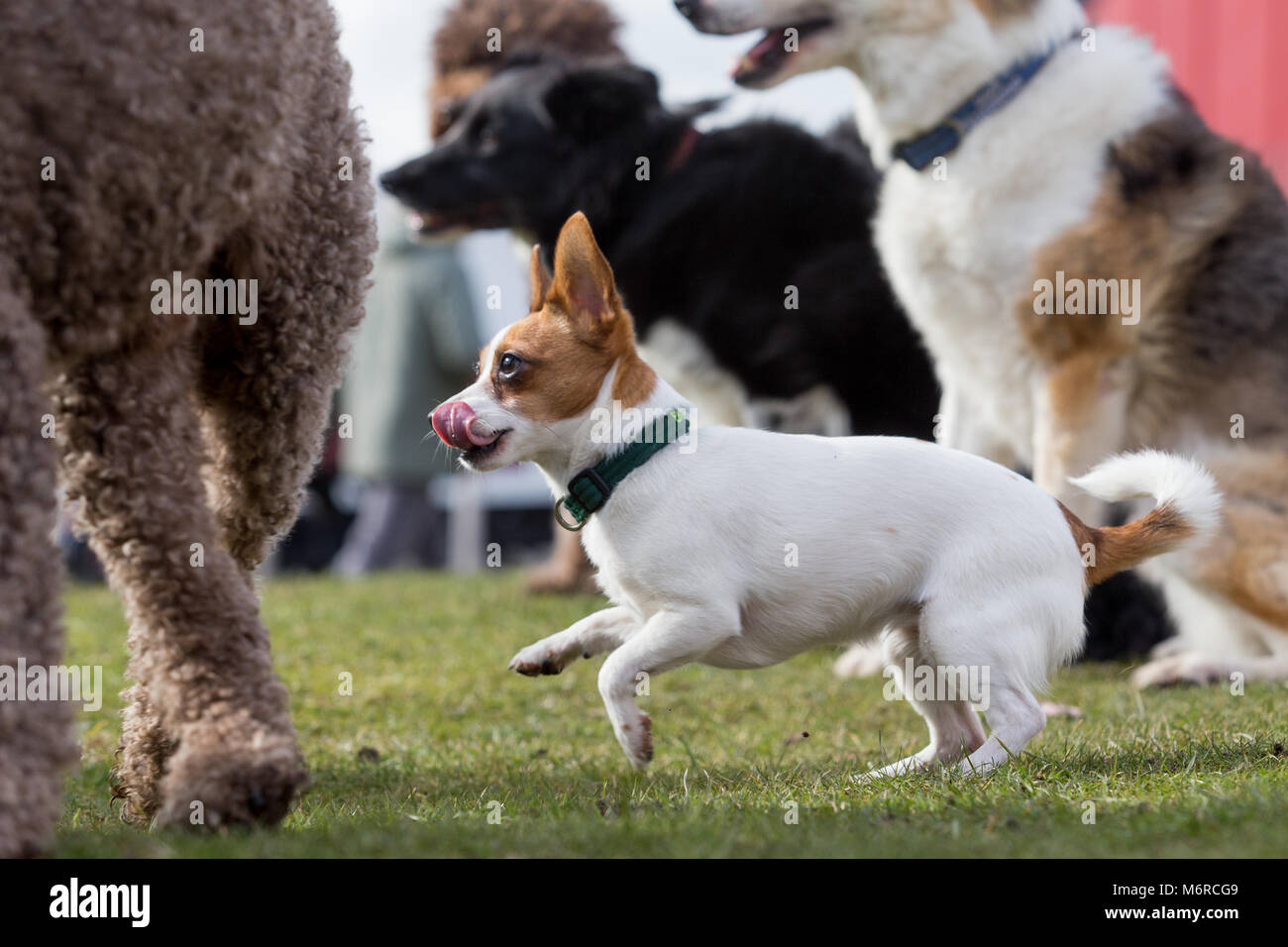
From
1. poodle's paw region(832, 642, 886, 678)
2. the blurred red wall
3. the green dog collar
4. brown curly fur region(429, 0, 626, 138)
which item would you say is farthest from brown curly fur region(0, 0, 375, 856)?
the blurred red wall

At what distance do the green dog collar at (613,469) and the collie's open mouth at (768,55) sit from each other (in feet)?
7.26

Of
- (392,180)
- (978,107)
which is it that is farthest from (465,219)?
(978,107)

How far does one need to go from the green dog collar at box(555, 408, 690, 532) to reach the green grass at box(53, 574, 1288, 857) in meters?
0.53

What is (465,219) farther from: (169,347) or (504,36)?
(169,347)

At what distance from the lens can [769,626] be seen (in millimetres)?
2621

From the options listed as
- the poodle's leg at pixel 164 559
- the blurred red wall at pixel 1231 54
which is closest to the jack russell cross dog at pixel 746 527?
the poodle's leg at pixel 164 559

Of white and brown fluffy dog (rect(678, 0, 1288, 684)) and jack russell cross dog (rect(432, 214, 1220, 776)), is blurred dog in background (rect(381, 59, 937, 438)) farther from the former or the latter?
jack russell cross dog (rect(432, 214, 1220, 776))

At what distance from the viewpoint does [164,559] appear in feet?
6.97

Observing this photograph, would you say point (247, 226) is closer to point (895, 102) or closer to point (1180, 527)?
point (1180, 527)

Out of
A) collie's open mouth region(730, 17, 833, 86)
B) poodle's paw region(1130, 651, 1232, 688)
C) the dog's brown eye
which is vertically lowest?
poodle's paw region(1130, 651, 1232, 688)

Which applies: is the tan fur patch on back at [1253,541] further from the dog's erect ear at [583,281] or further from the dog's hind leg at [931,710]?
the dog's erect ear at [583,281]

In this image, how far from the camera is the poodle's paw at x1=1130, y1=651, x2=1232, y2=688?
4.26 metres

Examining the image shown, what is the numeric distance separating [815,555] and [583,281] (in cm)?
67
